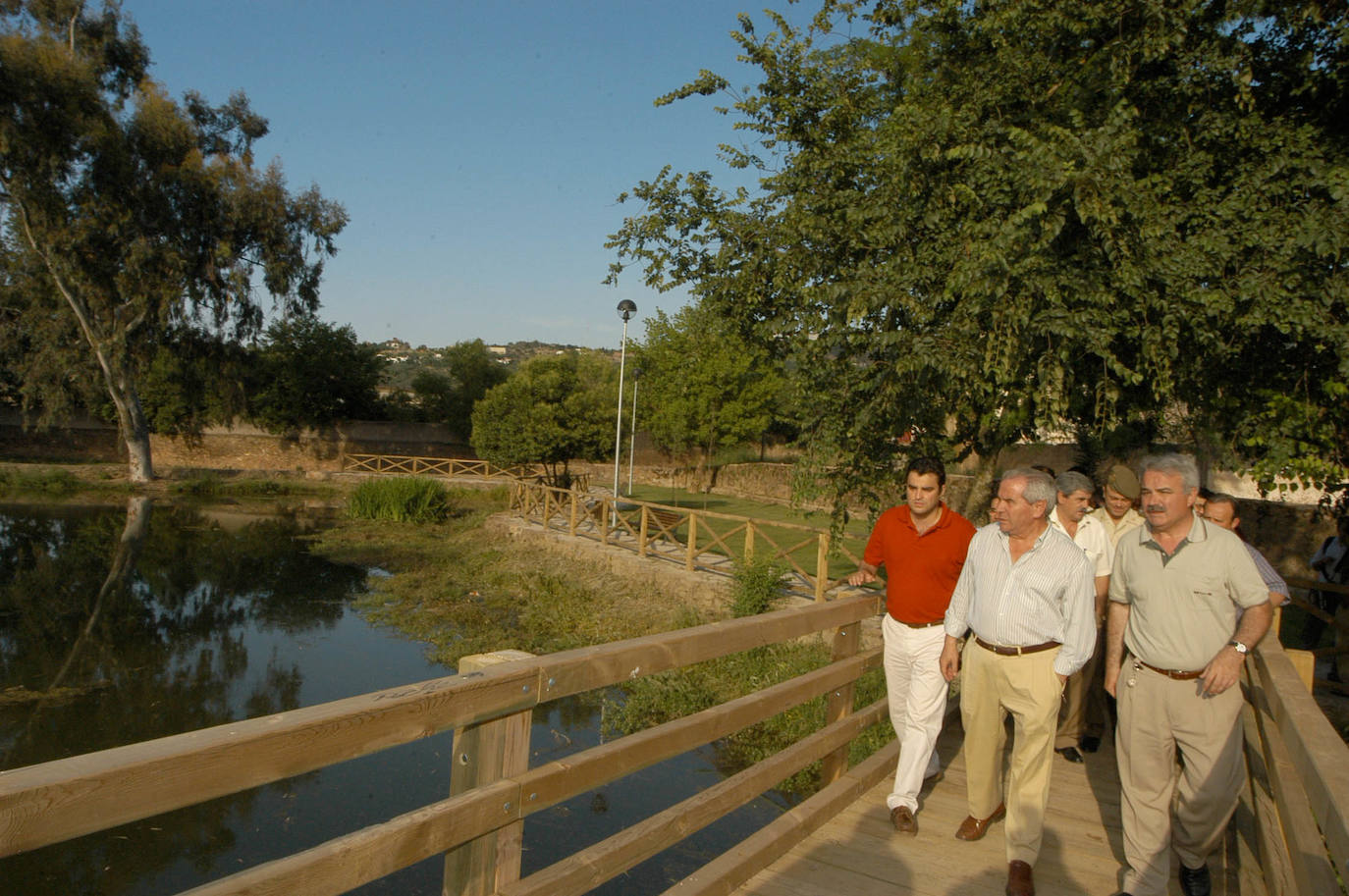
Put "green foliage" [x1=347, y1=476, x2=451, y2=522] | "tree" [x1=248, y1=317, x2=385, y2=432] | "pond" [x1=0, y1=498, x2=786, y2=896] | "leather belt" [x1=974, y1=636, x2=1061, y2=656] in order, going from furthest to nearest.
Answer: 1. "tree" [x1=248, y1=317, x2=385, y2=432]
2. "green foliage" [x1=347, y1=476, x2=451, y2=522]
3. "pond" [x1=0, y1=498, x2=786, y2=896]
4. "leather belt" [x1=974, y1=636, x2=1061, y2=656]

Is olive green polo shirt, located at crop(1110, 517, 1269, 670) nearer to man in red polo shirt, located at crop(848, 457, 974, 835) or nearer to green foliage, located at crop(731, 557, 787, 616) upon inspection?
man in red polo shirt, located at crop(848, 457, 974, 835)

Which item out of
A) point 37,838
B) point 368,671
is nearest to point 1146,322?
point 37,838

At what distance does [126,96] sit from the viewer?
30.5m

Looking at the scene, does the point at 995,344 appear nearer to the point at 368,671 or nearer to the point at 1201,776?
the point at 1201,776

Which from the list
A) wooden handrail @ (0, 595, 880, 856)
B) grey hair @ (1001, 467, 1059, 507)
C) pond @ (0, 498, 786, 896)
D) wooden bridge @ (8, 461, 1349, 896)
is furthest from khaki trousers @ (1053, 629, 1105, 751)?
wooden handrail @ (0, 595, 880, 856)

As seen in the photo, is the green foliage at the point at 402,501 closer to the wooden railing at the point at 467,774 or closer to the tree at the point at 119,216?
the tree at the point at 119,216

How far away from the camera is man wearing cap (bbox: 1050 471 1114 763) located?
16.1 feet

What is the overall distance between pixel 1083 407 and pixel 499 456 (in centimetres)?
2102

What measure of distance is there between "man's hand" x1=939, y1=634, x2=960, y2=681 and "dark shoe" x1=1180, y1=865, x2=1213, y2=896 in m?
1.11

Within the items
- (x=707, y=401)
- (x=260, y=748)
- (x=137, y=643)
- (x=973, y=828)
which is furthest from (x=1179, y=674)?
(x=707, y=401)

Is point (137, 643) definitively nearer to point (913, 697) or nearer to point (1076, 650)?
point (913, 697)

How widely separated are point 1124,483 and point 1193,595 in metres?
1.88

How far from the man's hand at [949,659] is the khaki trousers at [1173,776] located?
716mm

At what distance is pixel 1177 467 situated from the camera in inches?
139
